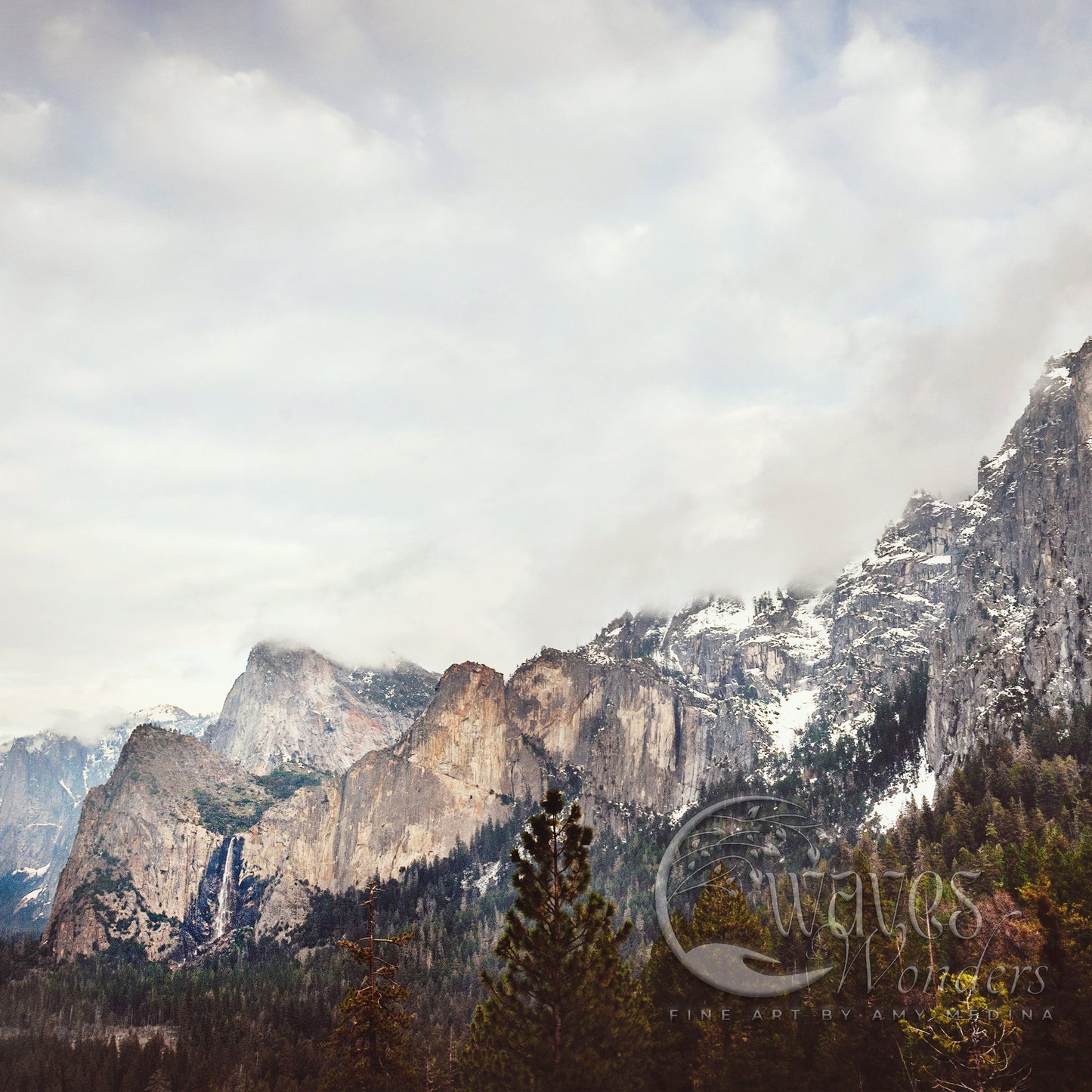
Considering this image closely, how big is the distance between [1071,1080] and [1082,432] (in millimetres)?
187238

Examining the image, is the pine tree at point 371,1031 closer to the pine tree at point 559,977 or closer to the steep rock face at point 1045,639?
the pine tree at point 559,977

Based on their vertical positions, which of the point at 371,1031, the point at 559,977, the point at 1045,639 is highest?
the point at 1045,639

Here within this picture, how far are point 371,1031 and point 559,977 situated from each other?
921cm

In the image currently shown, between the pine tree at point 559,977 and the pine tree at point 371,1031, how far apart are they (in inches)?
185

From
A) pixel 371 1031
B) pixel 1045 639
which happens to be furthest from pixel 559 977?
pixel 1045 639

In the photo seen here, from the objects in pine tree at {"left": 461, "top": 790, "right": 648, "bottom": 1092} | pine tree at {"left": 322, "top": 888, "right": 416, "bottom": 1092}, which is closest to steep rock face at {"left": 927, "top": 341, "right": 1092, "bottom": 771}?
pine tree at {"left": 461, "top": 790, "right": 648, "bottom": 1092}

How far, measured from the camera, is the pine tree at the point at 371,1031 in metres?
37.6

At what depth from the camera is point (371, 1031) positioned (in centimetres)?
3812

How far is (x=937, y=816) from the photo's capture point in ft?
396

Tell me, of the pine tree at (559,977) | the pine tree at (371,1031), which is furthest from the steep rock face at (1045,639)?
the pine tree at (371,1031)

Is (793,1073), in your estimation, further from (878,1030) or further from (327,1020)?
(327,1020)

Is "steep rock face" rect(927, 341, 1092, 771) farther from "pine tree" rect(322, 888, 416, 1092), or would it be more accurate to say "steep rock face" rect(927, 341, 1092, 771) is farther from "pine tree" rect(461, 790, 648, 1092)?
"pine tree" rect(322, 888, 416, 1092)

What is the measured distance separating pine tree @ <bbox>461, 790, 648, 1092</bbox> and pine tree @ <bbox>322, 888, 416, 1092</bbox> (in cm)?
470

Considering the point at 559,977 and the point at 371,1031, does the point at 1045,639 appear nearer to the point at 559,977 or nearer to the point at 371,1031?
the point at 559,977
